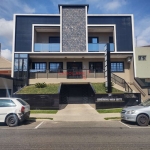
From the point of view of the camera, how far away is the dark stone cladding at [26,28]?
24.2m

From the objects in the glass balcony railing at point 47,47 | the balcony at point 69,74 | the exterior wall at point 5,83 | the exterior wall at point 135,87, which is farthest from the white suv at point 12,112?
the exterior wall at point 135,87

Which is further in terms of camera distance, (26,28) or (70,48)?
(26,28)

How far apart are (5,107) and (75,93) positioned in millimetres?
14977

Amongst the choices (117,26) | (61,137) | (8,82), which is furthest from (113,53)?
(61,137)

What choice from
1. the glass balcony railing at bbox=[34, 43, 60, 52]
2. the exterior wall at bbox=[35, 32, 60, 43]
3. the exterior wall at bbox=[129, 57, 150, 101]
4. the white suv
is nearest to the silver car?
the white suv

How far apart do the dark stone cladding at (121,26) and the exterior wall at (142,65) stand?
7.11 ft

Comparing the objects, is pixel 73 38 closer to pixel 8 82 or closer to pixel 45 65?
pixel 45 65

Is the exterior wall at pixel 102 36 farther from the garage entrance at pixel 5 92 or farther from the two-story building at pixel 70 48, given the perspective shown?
the garage entrance at pixel 5 92

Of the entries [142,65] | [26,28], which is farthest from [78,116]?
[26,28]

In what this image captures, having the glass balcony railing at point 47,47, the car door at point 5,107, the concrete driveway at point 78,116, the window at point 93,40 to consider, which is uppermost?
the window at point 93,40

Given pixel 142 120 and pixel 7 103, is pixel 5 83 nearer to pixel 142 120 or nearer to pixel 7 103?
pixel 7 103

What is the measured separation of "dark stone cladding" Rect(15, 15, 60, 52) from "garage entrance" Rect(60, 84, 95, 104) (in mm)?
6854

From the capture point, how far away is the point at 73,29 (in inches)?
969

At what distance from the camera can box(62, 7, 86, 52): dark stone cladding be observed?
24188mm
